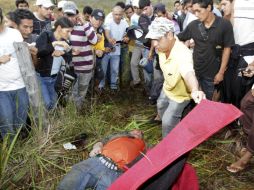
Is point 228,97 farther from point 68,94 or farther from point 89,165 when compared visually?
point 89,165

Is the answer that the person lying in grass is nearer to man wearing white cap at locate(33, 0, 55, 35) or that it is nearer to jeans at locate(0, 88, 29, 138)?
jeans at locate(0, 88, 29, 138)

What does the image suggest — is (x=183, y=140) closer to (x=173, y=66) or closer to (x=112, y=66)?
(x=173, y=66)

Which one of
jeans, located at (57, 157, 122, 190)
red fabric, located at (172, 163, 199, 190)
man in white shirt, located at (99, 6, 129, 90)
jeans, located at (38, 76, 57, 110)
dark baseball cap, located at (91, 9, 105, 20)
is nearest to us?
red fabric, located at (172, 163, 199, 190)

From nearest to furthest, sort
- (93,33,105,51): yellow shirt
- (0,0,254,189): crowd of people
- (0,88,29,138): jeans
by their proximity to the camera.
Result: 1. (0,0,254,189): crowd of people
2. (0,88,29,138): jeans
3. (93,33,105,51): yellow shirt

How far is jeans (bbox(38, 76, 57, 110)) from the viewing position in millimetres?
4434

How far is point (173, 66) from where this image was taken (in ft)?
11.7

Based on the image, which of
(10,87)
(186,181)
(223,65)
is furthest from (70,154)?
(223,65)

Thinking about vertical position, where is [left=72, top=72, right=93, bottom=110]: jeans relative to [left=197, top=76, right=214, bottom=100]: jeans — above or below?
below

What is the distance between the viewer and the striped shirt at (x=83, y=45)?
5121 mm

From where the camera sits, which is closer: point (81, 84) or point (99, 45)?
point (81, 84)

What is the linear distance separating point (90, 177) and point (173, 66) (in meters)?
1.47

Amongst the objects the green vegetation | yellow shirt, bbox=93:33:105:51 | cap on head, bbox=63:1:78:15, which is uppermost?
cap on head, bbox=63:1:78:15

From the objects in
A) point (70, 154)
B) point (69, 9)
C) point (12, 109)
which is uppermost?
point (69, 9)

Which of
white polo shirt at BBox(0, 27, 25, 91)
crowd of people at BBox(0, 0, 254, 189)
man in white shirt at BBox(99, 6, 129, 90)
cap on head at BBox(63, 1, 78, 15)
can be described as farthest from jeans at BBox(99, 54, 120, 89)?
white polo shirt at BBox(0, 27, 25, 91)
